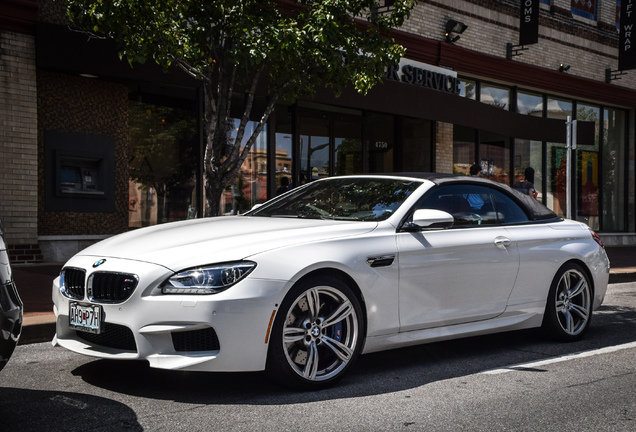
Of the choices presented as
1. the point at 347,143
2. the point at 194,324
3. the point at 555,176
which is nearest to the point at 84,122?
the point at 347,143

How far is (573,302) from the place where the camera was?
661cm

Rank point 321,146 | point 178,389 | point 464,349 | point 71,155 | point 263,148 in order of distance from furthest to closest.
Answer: point 321,146, point 263,148, point 71,155, point 464,349, point 178,389

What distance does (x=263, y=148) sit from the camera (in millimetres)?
14836

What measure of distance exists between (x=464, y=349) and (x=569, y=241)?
139 centimetres

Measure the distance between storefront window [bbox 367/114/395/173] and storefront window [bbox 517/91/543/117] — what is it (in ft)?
15.1

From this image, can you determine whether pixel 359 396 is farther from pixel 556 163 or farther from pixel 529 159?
pixel 556 163

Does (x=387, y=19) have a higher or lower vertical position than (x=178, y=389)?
higher

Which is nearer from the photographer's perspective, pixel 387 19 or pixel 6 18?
pixel 387 19

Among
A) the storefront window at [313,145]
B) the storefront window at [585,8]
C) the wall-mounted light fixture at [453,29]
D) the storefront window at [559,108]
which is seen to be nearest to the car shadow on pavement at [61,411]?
the storefront window at [313,145]

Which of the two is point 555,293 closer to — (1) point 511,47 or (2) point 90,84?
(2) point 90,84

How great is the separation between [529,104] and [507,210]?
1507cm

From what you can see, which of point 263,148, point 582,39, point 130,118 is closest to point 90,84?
point 130,118

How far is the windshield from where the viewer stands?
5.45m

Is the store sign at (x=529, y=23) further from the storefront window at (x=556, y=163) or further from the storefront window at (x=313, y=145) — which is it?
the storefront window at (x=313, y=145)
